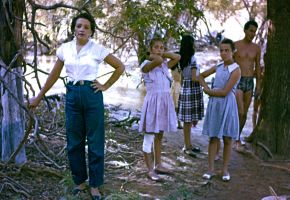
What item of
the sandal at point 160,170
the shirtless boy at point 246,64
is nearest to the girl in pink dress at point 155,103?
the sandal at point 160,170

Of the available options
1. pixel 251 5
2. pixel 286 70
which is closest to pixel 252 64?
pixel 286 70

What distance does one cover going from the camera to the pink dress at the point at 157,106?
4.93 m

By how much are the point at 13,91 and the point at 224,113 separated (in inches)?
86.6

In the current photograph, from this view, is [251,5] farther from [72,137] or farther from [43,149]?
[72,137]

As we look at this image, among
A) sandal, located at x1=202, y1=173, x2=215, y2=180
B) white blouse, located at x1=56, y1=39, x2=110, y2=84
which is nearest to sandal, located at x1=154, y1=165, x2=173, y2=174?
sandal, located at x1=202, y1=173, x2=215, y2=180

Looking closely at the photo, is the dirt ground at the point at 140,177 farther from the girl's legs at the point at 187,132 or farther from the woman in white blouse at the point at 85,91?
the woman in white blouse at the point at 85,91

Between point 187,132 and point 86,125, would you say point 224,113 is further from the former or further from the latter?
point 86,125

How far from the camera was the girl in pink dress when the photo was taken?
4930 millimetres

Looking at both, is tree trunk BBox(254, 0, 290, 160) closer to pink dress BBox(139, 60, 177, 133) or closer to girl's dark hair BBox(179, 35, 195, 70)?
girl's dark hair BBox(179, 35, 195, 70)

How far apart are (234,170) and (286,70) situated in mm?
1447

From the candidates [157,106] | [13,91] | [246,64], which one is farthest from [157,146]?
[246,64]

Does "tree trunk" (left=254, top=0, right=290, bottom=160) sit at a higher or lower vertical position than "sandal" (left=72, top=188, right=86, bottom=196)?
higher

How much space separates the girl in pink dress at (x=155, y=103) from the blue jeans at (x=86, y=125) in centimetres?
96

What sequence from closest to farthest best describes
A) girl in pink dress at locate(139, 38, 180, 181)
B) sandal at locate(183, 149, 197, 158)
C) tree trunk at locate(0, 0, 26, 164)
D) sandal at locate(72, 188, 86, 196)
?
sandal at locate(72, 188, 86, 196), tree trunk at locate(0, 0, 26, 164), girl in pink dress at locate(139, 38, 180, 181), sandal at locate(183, 149, 197, 158)
